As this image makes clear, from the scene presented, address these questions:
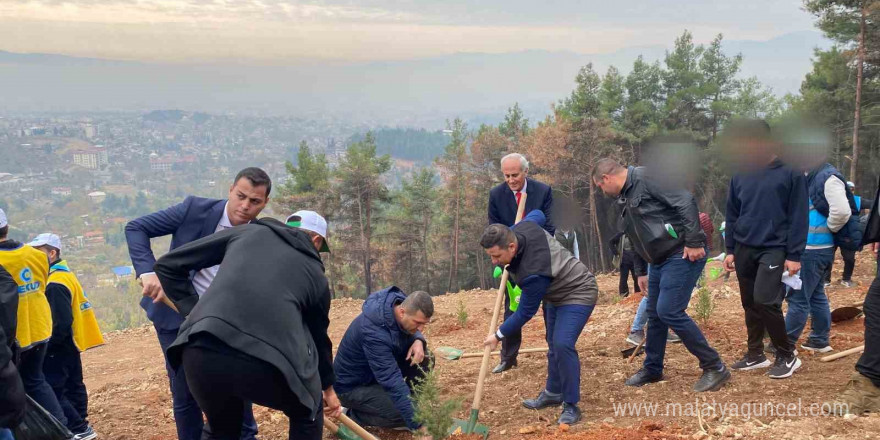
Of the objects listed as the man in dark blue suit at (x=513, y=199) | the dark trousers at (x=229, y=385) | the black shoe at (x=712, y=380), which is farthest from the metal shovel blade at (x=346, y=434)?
the black shoe at (x=712, y=380)

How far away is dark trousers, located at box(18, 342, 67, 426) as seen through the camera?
4730 mm

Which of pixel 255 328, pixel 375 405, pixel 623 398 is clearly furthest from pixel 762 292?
pixel 255 328

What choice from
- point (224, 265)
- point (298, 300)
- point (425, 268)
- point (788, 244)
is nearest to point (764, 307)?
point (788, 244)

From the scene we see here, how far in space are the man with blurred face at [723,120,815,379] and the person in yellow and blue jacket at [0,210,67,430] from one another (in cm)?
535

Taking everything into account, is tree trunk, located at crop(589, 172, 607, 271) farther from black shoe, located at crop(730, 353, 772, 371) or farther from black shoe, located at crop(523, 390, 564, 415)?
black shoe, located at crop(523, 390, 564, 415)

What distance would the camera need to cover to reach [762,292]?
5.11 metres

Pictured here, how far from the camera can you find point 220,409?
115 inches

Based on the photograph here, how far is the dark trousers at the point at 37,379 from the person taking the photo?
4730 mm

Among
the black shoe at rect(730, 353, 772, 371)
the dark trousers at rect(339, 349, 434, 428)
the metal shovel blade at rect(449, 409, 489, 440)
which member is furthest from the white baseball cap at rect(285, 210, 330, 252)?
the black shoe at rect(730, 353, 772, 371)

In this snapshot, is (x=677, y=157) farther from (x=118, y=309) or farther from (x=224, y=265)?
(x=118, y=309)

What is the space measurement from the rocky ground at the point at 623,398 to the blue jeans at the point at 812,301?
0.87 ft

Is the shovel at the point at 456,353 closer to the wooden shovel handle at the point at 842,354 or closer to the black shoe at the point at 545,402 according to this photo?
the black shoe at the point at 545,402

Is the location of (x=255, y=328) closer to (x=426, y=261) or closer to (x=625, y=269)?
(x=625, y=269)

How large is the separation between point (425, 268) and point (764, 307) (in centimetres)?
3352
